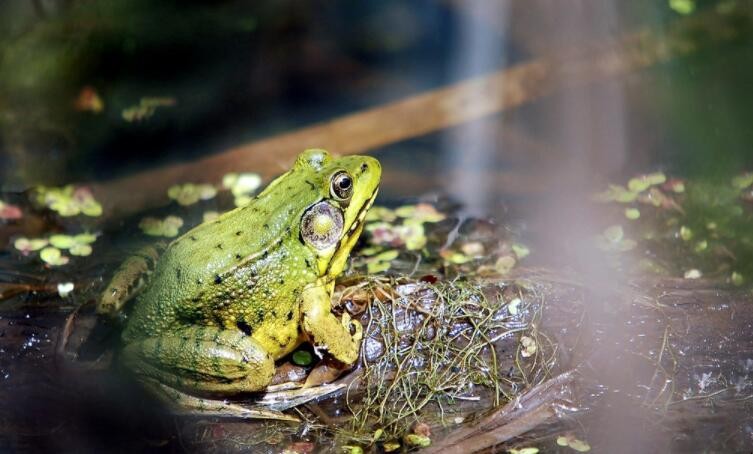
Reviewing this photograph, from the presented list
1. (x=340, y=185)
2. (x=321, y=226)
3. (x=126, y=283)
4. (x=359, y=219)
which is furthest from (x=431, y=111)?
(x=126, y=283)

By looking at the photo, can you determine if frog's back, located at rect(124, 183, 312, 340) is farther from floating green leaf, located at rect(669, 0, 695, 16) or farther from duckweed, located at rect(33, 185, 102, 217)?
floating green leaf, located at rect(669, 0, 695, 16)

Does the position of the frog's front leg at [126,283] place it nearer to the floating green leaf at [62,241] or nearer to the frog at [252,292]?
the frog at [252,292]

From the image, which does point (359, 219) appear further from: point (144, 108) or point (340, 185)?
point (144, 108)

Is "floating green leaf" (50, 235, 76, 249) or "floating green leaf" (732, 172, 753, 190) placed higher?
"floating green leaf" (732, 172, 753, 190)

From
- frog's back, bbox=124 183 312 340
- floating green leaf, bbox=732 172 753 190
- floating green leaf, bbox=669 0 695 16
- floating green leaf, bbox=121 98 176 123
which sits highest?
floating green leaf, bbox=669 0 695 16

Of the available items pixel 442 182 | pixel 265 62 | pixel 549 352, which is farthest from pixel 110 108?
pixel 549 352

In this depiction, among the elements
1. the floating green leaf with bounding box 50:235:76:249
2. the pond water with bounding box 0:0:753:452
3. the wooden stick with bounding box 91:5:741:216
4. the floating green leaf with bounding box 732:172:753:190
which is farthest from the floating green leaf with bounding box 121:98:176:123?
the floating green leaf with bounding box 732:172:753:190

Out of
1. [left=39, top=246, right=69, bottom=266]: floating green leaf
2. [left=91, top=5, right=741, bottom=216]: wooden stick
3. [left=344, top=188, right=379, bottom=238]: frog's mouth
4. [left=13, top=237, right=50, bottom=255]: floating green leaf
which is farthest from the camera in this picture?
[left=91, top=5, right=741, bottom=216]: wooden stick

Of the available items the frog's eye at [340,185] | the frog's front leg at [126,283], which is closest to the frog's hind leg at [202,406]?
the frog's front leg at [126,283]
